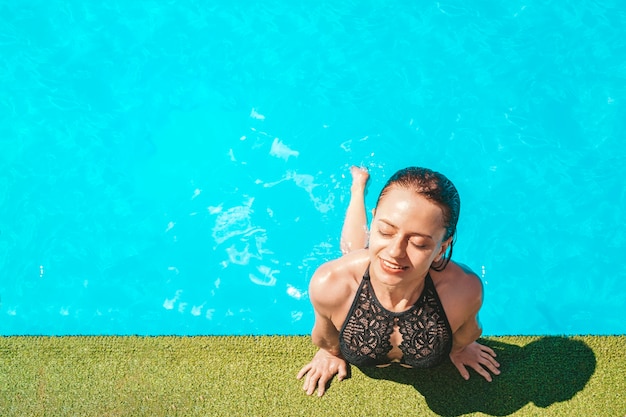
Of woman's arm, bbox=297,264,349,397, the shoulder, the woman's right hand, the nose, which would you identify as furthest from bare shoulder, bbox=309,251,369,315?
the woman's right hand

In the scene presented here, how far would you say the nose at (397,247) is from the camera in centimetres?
291

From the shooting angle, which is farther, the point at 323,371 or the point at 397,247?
the point at 323,371

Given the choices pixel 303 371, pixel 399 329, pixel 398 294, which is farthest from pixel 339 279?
pixel 303 371

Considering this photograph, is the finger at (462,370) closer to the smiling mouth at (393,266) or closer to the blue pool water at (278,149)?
the blue pool water at (278,149)

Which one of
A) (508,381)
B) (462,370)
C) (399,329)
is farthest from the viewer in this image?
(508,381)

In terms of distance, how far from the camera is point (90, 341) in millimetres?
5086

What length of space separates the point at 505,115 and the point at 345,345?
3.14 meters

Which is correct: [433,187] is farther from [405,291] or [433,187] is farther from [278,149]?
[278,149]

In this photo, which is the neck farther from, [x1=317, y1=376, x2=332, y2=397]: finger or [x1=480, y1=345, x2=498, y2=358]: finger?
[x1=480, y1=345, x2=498, y2=358]: finger

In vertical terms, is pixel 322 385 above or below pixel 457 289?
below

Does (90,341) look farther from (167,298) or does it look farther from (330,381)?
(330,381)

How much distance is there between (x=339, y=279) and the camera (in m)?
3.67

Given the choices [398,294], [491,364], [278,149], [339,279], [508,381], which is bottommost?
[508,381]

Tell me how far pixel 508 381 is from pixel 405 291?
1674 mm
